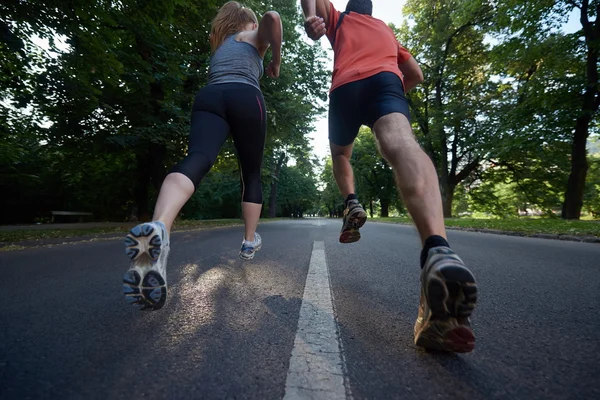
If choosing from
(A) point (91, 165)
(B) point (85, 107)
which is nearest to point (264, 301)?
(B) point (85, 107)

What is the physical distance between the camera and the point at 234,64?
2131 millimetres

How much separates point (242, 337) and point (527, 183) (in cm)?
2771

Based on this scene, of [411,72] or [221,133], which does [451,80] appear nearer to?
[411,72]

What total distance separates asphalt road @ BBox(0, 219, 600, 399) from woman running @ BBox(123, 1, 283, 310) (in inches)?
10.2

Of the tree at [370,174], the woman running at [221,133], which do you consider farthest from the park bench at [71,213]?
the tree at [370,174]

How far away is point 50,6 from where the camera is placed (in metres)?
5.60

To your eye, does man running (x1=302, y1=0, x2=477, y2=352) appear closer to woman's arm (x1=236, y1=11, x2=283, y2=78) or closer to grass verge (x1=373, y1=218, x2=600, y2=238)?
woman's arm (x1=236, y1=11, x2=283, y2=78)

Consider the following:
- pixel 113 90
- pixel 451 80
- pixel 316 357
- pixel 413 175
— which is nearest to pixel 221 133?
pixel 413 175

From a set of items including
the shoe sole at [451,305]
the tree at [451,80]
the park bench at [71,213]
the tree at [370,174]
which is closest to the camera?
the shoe sole at [451,305]

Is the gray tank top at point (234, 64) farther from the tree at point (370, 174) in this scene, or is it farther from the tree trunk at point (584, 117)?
the tree at point (370, 174)

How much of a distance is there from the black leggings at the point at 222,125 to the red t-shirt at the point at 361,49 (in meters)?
0.62

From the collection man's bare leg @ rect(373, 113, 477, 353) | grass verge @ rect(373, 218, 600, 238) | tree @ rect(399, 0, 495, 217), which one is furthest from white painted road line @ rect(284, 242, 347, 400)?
tree @ rect(399, 0, 495, 217)

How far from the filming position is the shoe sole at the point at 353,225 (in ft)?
6.99

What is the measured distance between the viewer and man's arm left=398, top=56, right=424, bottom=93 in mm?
2043
